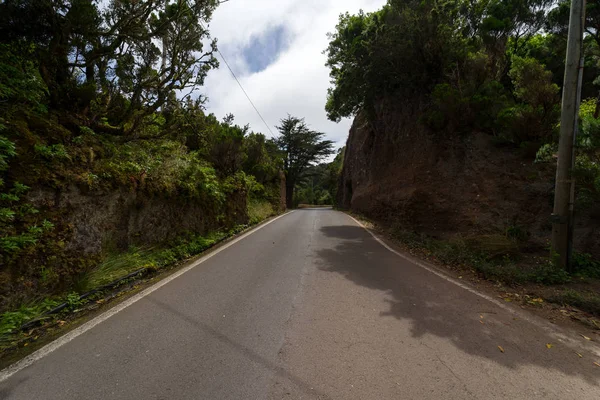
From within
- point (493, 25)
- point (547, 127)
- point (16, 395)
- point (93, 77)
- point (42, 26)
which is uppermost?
point (493, 25)

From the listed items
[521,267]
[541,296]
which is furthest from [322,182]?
[541,296]

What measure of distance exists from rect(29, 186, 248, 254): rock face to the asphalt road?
5.03ft

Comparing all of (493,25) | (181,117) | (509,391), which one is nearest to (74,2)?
(181,117)

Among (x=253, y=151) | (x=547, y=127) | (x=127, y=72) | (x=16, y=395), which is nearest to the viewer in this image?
(x=16, y=395)

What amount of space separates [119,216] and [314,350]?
458 cm

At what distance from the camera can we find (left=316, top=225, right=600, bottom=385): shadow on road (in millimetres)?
2537

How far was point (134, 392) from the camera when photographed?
210cm

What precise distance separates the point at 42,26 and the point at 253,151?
15116 mm

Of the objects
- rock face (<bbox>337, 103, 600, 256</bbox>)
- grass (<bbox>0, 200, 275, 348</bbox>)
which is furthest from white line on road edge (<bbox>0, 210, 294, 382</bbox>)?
rock face (<bbox>337, 103, 600, 256</bbox>)

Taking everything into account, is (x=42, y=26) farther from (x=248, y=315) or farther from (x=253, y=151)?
(x=253, y=151)

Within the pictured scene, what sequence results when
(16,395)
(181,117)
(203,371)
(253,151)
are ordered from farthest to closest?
(253,151) < (181,117) < (203,371) < (16,395)

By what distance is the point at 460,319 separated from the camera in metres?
3.29

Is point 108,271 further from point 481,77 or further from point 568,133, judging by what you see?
point 481,77

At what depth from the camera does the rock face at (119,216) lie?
3.97 metres
